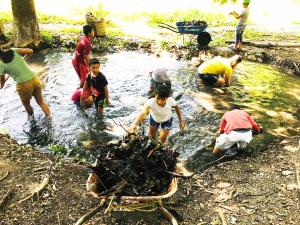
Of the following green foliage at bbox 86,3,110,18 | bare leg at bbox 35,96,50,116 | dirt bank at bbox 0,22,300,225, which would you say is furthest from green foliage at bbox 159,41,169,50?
dirt bank at bbox 0,22,300,225

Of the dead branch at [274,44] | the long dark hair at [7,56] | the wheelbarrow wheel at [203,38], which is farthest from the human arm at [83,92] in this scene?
the dead branch at [274,44]

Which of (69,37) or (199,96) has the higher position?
(69,37)

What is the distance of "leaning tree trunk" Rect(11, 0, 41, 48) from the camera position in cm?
955

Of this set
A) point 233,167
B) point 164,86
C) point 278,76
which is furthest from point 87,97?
point 278,76

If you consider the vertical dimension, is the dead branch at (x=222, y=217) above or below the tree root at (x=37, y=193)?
below

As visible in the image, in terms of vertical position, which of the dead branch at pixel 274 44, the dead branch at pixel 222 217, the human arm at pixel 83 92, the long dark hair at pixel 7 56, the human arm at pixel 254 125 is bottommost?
the dead branch at pixel 222 217

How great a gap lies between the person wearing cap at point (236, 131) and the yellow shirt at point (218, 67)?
2.70m

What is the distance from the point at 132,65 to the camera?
984cm

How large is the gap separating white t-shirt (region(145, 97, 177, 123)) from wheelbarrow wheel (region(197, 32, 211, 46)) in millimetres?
6326

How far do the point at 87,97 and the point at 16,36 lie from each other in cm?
586

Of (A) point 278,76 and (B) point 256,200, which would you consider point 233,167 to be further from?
(A) point 278,76

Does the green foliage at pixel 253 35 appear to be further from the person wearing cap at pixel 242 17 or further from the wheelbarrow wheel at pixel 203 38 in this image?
the wheelbarrow wheel at pixel 203 38

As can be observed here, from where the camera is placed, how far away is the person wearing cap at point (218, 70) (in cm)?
768

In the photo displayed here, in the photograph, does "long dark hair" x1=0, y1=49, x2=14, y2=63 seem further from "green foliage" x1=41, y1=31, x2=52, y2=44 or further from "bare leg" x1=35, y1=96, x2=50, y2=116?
"green foliage" x1=41, y1=31, x2=52, y2=44
